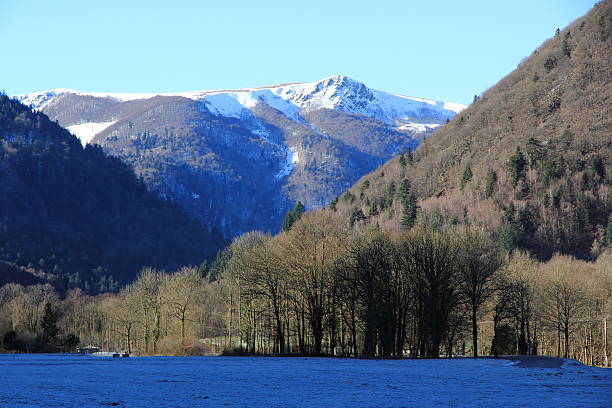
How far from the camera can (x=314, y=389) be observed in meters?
37.2

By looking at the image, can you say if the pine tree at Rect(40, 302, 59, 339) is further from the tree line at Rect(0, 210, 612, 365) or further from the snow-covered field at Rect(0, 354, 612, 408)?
the snow-covered field at Rect(0, 354, 612, 408)

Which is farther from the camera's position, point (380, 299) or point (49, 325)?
point (49, 325)

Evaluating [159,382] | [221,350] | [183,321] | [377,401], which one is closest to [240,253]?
[183,321]

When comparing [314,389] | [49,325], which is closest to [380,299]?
[314,389]

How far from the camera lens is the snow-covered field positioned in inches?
1212

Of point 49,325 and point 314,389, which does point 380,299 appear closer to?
point 314,389

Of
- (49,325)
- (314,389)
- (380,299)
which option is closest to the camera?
(314,389)

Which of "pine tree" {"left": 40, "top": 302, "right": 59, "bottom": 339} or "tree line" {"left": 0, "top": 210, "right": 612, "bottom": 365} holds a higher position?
"tree line" {"left": 0, "top": 210, "right": 612, "bottom": 365}

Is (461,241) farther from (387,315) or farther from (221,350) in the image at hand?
(221,350)

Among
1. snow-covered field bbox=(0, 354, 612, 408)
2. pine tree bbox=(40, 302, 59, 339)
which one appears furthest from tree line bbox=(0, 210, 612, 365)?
snow-covered field bbox=(0, 354, 612, 408)

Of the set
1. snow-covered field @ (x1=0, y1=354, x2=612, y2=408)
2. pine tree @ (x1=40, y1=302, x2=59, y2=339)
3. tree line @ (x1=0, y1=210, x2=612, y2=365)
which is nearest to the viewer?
snow-covered field @ (x1=0, y1=354, x2=612, y2=408)

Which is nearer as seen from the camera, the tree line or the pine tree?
the tree line

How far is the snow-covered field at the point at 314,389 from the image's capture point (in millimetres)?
30797

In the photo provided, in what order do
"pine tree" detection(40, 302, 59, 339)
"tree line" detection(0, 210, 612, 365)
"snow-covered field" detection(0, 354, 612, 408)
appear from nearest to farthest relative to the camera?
1. "snow-covered field" detection(0, 354, 612, 408)
2. "tree line" detection(0, 210, 612, 365)
3. "pine tree" detection(40, 302, 59, 339)
